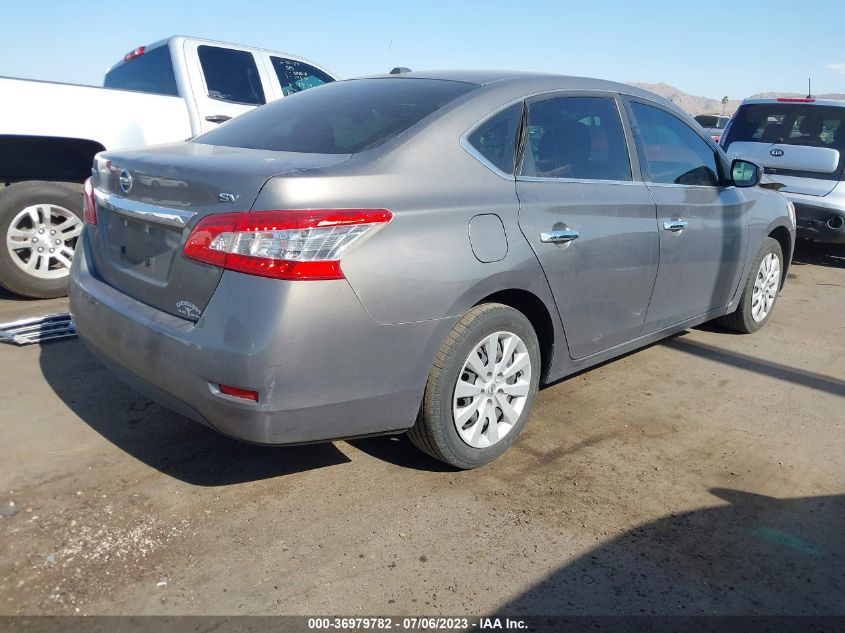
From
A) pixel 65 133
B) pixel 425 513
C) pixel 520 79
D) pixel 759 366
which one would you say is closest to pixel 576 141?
pixel 520 79

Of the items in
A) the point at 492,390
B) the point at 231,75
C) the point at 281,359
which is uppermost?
the point at 231,75

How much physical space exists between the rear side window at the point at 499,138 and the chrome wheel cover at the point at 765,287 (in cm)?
273

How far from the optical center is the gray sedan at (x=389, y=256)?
2.42 metres

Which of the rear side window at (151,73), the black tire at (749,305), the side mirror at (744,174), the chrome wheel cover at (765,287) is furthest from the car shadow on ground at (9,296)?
the chrome wheel cover at (765,287)

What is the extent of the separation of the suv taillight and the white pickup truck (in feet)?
11.0

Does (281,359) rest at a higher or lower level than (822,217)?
higher

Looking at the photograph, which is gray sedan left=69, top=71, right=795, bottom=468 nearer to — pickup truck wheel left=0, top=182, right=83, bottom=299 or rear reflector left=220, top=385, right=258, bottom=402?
rear reflector left=220, top=385, right=258, bottom=402

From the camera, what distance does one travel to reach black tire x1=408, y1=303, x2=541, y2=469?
283 centimetres

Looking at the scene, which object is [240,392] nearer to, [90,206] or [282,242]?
[282,242]

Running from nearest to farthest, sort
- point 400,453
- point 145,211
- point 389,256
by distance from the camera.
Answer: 1. point 389,256
2. point 145,211
3. point 400,453

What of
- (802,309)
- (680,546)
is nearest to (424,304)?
(680,546)

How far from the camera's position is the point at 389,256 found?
8.33ft

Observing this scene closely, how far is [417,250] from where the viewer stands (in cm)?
262

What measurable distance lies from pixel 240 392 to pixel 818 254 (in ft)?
28.0
